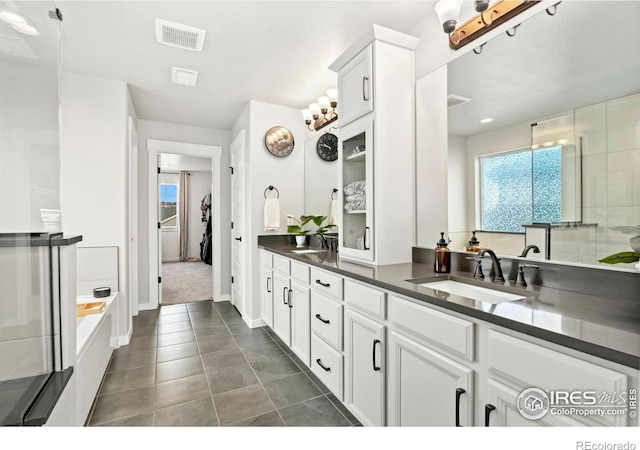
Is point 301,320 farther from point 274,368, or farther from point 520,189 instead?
point 520,189

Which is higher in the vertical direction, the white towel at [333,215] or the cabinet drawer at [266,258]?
the white towel at [333,215]

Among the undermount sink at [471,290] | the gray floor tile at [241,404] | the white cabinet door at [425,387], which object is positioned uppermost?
the undermount sink at [471,290]

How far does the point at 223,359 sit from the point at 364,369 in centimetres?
148

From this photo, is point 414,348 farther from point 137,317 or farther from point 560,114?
point 137,317

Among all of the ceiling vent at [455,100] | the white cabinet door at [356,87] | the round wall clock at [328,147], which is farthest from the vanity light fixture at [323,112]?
the ceiling vent at [455,100]

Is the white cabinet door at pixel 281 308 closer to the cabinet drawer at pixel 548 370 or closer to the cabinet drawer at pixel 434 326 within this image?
the cabinet drawer at pixel 434 326

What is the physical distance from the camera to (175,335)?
3.20 m

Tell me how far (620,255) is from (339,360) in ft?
4.61

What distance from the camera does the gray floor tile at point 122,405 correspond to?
6.18 ft

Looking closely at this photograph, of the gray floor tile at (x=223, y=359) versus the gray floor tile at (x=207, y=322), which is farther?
the gray floor tile at (x=207, y=322)

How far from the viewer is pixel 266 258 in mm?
3203

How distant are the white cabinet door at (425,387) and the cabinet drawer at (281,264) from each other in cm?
135

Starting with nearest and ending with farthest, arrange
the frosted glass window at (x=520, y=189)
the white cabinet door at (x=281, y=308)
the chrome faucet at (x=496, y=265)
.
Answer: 1. the frosted glass window at (x=520, y=189)
2. the chrome faucet at (x=496, y=265)
3. the white cabinet door at (x=281, y=308)

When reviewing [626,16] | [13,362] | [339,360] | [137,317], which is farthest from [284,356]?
[626,16]
